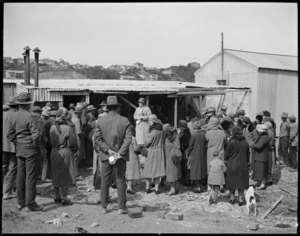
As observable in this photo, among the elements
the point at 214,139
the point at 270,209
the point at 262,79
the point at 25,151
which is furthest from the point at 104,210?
the point at 262,79

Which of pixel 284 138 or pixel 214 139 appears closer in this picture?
pixel 214 139

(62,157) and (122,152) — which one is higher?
(122,152)

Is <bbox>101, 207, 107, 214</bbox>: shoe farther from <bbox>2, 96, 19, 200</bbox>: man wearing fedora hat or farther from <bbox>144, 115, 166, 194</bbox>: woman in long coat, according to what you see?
<bbox>2, 96, 19, 200</bbox>: man wearing fedora hat

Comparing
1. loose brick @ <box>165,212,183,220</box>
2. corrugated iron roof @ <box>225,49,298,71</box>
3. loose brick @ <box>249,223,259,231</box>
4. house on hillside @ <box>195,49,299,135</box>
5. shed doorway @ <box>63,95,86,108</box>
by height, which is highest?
corrugated iron roof @ <box>225,49,298,71</box>

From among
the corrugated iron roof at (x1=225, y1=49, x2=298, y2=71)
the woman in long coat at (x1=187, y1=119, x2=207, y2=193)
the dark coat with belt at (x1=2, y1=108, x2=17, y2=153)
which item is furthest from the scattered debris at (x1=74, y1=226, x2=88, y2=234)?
the corrugated iron roof at (x1=225, y1=49, x2=298, y2=71)

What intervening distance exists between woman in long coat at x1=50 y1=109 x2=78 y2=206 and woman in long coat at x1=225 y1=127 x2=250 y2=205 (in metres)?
3.41

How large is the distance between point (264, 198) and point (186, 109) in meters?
11.3

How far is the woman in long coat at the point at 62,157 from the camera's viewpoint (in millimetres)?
6891

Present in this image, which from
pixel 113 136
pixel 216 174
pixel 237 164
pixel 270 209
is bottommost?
pixel 270 209

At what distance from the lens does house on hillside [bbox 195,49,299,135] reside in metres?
19.0

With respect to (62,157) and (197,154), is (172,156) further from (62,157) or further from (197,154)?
(62,157)

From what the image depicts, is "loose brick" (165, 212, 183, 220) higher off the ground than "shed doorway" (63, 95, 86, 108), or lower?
lower

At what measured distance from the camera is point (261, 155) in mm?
8938

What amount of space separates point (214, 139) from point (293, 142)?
4.21 m
